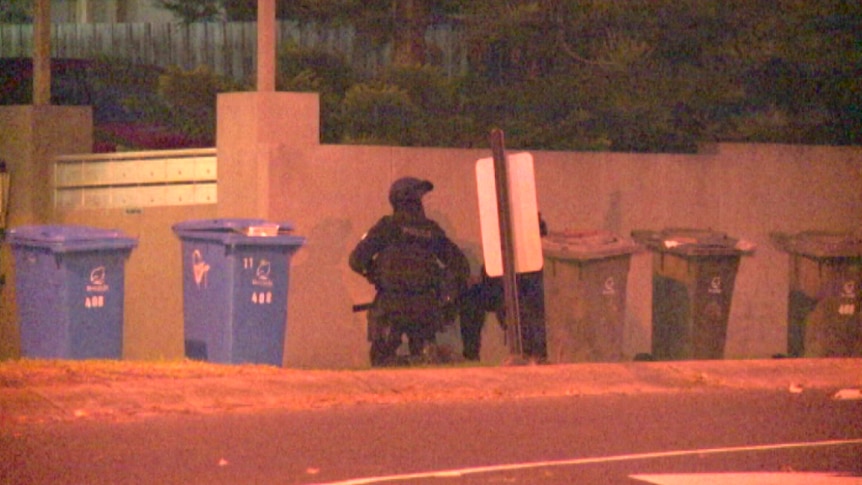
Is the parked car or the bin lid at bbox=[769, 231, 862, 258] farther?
the parked car

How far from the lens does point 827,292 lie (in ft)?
44.4

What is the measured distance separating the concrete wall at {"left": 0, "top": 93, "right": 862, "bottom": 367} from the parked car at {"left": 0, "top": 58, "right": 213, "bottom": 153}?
5.73 feet

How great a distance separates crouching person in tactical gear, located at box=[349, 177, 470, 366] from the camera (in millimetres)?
11961

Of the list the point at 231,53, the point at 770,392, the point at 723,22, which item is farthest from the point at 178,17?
the point at 770,392

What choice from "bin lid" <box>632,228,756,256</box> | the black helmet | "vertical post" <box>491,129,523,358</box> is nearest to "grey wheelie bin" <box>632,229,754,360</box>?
"bin lid" <box>632,228,756,256</box>

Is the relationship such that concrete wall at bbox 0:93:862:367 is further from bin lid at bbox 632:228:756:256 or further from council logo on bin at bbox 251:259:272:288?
council logo on bin at bbox 251:259:272:288

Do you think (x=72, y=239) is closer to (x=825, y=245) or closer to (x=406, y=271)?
(x=406, y=271)

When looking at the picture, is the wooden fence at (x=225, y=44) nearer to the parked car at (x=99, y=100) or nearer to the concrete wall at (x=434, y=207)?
the parked car at (x=99, y=100)

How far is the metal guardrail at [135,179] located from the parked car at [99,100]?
105 centimetres

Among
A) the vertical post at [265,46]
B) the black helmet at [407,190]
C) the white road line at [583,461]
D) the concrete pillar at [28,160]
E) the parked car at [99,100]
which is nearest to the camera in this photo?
the white road line at [583,461]

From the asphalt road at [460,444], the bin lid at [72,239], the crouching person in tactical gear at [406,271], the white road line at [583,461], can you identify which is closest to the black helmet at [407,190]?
the crouching person in tactical gear at [406,271]

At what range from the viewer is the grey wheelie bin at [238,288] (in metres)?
11.2

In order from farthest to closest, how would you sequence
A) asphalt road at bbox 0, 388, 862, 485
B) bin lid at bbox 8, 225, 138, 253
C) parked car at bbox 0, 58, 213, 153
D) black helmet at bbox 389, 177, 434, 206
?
parked car at bbox 0, 58, 213, 153 < black helmet at bbox 389, 177, 434, 206 < bin lid at bbox 8, 225, 138, 253 < asphalt road at bbox 0, 388, 862, 485

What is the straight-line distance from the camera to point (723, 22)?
19344mm
